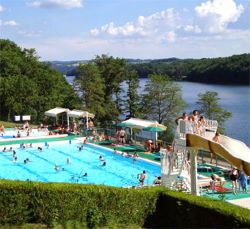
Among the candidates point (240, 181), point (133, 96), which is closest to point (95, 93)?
point (133, 96)

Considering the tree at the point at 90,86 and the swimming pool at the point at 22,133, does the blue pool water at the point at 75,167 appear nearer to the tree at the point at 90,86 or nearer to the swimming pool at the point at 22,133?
the swimming pool at the point at 22,133

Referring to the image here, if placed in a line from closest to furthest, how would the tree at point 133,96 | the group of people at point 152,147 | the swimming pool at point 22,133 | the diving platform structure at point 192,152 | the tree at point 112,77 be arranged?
1. the diving platform structure at point 192,152
2. the group of people at point 152,147
3. the swimming pool at point 22,133
4. the tree at point 133,96
5. the tree at point 112,77

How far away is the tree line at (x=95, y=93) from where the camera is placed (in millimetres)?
43625

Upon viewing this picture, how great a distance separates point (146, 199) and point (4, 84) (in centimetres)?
3515

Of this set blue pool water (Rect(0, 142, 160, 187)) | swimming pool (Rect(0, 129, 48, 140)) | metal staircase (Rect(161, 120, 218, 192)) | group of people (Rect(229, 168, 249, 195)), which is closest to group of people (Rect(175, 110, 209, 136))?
metal staircase (Rect(161, 120, 218, 192))

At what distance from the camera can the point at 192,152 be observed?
15.8 meters

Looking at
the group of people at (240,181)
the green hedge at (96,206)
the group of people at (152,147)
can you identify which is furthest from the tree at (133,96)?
the green hedge at (96,206)

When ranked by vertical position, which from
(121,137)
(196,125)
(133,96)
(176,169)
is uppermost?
(196,125)

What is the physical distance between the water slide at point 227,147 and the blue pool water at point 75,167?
295 inches

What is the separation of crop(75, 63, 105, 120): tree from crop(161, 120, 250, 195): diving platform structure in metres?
28.3

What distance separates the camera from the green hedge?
11328 millimetres

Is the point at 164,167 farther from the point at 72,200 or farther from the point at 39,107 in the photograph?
the point at 39,107

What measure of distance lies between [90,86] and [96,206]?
3449 cm

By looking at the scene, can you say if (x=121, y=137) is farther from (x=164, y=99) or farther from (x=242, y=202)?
(x=242, y=202)
